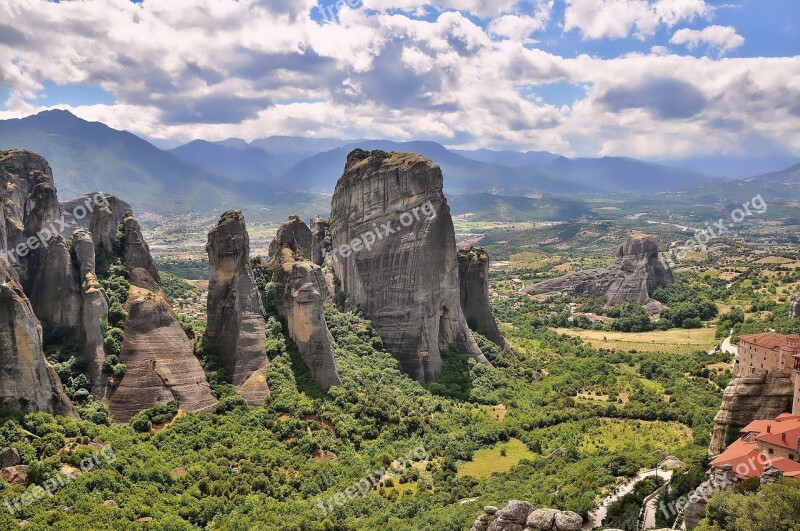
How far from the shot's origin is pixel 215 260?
47062mm

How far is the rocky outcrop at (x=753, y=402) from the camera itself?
32000 millimetres

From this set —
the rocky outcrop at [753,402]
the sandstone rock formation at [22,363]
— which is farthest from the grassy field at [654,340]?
the sandstone rock formation at [22,363]

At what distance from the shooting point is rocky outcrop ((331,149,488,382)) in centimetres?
5884

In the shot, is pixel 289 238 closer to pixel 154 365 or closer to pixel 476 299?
pixel 154 365

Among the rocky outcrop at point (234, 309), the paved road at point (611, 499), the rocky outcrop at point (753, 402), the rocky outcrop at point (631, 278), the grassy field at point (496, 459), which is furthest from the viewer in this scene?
the rocky outcrop at point (631, 278)

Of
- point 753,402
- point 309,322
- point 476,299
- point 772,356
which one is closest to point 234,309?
point 309,322

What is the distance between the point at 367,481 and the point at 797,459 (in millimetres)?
23394

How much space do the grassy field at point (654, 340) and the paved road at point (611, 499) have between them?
49.5 m

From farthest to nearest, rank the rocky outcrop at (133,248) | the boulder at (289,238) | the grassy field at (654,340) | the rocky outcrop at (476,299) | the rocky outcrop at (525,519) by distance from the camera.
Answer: the grassy field at (654,340) < the rocky outcrop at (476,299) < the boulder at (289,238) < the rocky outcrop at (133,248) < the rocky outcrop at (525,519)

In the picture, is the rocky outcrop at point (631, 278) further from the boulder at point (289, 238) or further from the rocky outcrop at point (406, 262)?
the boulder at point (289, 238)

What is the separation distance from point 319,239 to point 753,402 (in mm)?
52351

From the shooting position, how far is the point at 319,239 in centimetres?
7525

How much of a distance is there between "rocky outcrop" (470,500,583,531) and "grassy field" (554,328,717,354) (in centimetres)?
6236

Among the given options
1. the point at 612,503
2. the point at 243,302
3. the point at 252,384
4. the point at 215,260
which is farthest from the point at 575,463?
the point at 215,260
